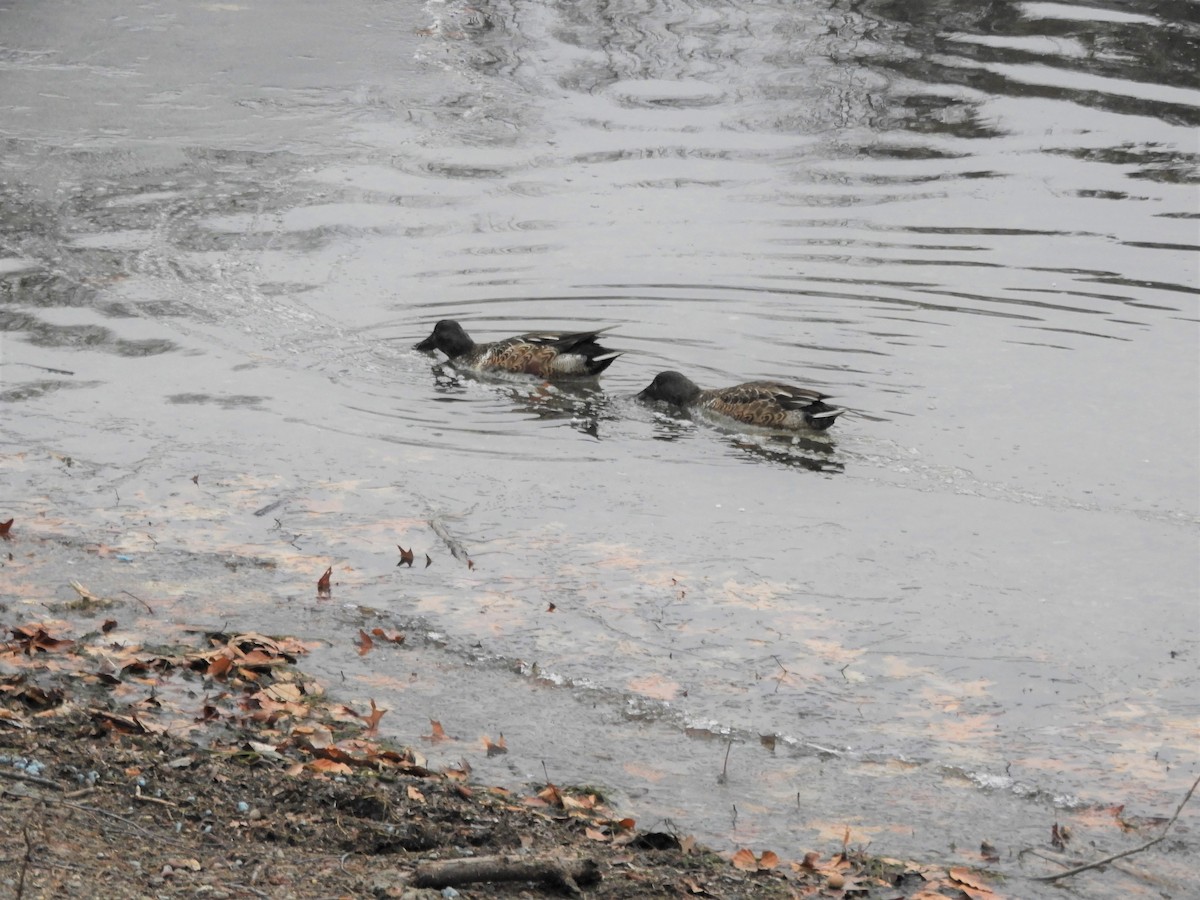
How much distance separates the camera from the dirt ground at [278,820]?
4.60m

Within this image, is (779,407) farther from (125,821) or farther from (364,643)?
(125,821)

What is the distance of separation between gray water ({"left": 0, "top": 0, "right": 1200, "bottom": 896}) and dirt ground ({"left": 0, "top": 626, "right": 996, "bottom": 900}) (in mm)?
367

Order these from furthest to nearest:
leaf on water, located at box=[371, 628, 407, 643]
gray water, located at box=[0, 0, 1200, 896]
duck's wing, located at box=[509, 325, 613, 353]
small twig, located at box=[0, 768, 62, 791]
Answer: duck's wing, located at box=[509, 325, 613, 353] < leaf on water, located at box=[371, 628, 407, 643] < gray water, located at box=[0, 0, 1200, 896] < small twig, located at box=[0, 768, 62, 791]

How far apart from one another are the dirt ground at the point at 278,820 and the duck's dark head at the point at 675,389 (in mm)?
5013

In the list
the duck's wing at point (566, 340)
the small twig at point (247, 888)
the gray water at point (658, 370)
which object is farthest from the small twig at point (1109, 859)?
the duck's wing at point (566, 340)

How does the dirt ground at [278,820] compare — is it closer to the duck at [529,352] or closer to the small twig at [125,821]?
the small twig at [125,821]

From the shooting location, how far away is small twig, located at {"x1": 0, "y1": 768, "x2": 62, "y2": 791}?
5.00m

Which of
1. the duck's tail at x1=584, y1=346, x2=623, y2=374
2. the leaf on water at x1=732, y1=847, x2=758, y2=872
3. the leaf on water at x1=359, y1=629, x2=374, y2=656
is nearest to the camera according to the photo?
the leaf on water at x1=732, y1=847, x2=758, y2=872

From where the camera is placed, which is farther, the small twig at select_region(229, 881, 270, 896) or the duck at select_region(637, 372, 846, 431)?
the duck at select_region(637, 372, 846, 431)

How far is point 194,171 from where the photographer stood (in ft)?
48.8

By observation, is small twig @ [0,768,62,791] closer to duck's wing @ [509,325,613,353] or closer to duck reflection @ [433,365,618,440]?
duck reflection @ [433,365,618,440]

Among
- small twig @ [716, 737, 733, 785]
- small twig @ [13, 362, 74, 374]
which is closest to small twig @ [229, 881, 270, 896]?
small twig @ [716, 737, 733, 785]

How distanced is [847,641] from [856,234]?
7.12 metres

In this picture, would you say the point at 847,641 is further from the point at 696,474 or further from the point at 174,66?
the point at 174,66
